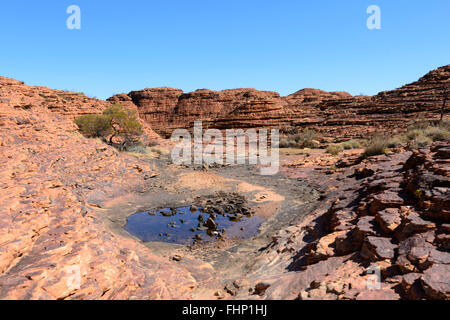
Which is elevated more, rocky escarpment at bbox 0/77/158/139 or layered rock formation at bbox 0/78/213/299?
rocky escarpment at bbox 0/77/158/139

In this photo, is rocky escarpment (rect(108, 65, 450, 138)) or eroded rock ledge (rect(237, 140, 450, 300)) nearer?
eroded rock ledge (rect(237, 140, 450, 300))

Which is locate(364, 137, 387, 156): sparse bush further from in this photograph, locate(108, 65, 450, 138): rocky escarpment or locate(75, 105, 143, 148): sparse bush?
locate(75, 105, 143, 148): sparse bush

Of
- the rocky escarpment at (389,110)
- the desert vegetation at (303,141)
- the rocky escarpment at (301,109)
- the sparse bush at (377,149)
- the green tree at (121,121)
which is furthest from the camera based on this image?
the rocky escarpment at (301,109)

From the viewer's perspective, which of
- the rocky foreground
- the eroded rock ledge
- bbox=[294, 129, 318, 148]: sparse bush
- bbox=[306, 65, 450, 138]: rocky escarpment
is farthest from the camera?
bbox=[294, 129, 318, 148]: sparse bush

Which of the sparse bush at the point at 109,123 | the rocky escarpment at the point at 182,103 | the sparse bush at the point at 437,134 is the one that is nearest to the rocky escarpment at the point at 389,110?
the sparse bush at the point at 437,134

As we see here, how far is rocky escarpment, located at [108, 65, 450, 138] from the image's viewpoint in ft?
85.7

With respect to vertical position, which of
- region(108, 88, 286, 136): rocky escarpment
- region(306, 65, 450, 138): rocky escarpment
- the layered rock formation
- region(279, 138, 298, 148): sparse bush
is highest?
region(108, 88, 286, 136): rocky escarpment

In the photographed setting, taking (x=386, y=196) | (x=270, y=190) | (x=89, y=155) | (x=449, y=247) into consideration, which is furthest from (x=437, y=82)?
(x=89, y=155)

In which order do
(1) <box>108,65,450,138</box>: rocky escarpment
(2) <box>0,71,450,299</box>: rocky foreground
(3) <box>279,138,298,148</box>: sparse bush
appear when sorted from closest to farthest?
1. (2) <box>0,71,450,299</box>: rocky foreground
2. (1) <box>108,65,450,138</box>: rocky escarpment
3. (3) <box>279,138,298,148</box>: sparse bush

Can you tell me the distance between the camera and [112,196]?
10.8 meters

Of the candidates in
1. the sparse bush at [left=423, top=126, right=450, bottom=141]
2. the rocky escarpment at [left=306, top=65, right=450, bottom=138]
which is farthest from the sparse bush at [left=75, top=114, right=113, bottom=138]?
the rocky escarpment at [left=306, top=65, right=450, bottom=138]

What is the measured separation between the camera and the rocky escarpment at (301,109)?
26.1 meters

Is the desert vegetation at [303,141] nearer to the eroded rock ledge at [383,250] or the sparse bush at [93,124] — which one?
the sparse bush at [93,124]

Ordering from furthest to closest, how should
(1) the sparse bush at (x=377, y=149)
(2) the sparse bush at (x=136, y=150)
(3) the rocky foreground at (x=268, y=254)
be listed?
(2) the sparse bush at (x=136, y=150), (1) the sparse bush at (x=377, y=149), (3) the rocky foreground at (x=268, y=254)
